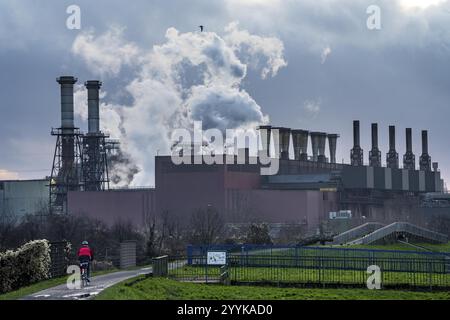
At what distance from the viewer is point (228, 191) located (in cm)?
9588

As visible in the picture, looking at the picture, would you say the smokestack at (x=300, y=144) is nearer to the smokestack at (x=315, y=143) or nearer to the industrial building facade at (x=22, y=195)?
the smokestack at (x=315, y=143)

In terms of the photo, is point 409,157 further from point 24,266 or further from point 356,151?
point 24,266

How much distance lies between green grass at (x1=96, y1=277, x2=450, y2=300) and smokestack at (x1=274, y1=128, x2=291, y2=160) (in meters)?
88.0

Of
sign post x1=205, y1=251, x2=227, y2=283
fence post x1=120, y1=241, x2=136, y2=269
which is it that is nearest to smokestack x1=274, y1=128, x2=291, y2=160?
fence post x1=120, y1=241, x2=136, y2=269

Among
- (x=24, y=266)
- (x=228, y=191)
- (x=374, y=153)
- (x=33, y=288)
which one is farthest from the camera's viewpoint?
(x=374, y=153)

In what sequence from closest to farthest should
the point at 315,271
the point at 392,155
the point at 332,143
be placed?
the point at 315,271
the point at 392,155
the point at 332,143

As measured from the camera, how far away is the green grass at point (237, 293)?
26812 millimetres

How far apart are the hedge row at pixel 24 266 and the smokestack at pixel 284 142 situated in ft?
286

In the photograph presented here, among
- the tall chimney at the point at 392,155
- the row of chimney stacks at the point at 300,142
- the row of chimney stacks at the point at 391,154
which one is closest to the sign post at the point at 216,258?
the row of chimney stacks at the point at 300,142

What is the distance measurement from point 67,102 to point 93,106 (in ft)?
11.5

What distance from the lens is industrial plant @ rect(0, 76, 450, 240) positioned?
95.5 meters

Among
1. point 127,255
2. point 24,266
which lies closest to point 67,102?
point 127,255
